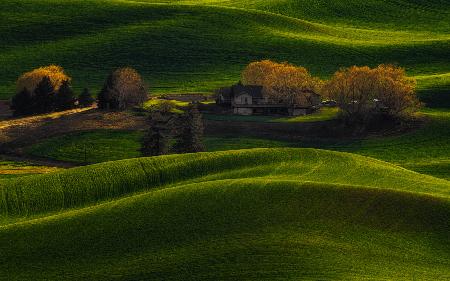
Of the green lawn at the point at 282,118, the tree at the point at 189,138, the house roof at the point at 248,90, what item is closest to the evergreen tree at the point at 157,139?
the tree at the point at 189,138

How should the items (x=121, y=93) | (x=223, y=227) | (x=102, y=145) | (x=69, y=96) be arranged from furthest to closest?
(x=69, y=96), (x=121, y=93), (x=102, y=145), (x=223, y=227)

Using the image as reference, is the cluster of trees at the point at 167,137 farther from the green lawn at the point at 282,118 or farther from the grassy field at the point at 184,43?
the grassy field at the point at 184,43

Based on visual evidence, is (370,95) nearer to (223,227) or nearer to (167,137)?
(167,137)

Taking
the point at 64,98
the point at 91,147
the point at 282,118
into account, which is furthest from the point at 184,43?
the point at 91,147

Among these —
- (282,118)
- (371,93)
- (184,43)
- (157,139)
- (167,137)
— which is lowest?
(282,118)

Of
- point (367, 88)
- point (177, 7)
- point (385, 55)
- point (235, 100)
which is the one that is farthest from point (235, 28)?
point (367, 88)

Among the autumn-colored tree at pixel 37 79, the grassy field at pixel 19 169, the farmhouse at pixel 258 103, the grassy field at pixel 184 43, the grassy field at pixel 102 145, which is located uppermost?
the grassy field at pixel 184 43
